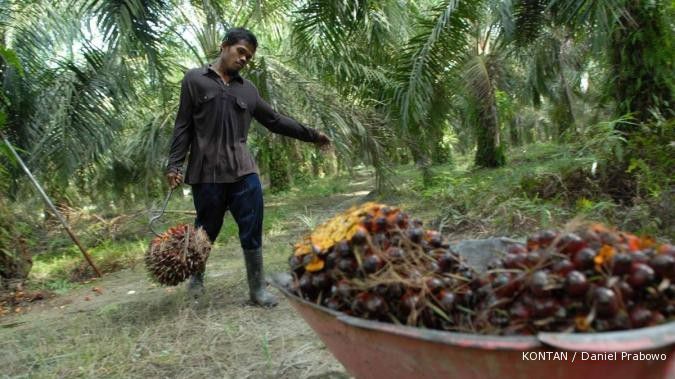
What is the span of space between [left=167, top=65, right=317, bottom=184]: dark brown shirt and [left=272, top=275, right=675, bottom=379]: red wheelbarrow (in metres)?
1.99

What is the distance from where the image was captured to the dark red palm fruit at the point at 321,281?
1.41 m

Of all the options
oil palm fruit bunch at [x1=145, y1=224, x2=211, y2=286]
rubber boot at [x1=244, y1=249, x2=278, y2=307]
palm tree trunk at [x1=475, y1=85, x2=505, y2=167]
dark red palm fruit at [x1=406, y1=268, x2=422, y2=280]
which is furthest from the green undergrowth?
palm tree trunk at [x1=475, y1=85, x2=505, y2=167]

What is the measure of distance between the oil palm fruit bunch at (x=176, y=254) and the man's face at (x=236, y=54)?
3.48 feet

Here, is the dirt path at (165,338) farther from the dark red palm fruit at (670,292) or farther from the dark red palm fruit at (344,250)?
the dark red palm fruit at (670,292)

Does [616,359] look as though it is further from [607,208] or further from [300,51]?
[300,51]

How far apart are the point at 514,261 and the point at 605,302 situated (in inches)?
9.5

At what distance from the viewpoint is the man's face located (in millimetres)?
3027

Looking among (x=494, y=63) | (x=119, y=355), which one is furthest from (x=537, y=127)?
(x=119, y=355)

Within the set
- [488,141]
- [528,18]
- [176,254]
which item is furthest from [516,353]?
[488,141]

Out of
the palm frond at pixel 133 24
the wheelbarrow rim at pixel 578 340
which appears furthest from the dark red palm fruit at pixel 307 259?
the palm frond at pixel 133 24

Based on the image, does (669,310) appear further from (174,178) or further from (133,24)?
(133,24)

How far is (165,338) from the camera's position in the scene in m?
2.88

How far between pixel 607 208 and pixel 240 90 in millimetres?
3086

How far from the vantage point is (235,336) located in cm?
284
